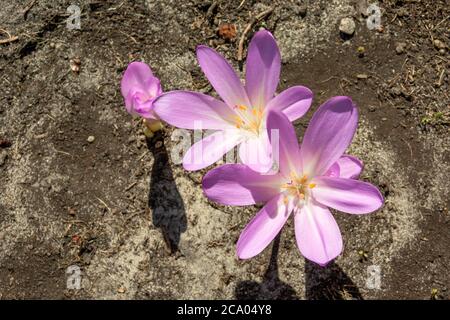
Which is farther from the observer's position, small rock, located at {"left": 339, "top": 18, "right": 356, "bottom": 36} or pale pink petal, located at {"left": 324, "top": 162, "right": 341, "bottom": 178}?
small rock, located at {"left": 339, "top": 18, "right": 356, "bottom": 36}

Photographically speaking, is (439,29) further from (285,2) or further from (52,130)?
(52,130)

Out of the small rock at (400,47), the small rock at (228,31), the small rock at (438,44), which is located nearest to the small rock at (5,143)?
the small rock at (228,31)

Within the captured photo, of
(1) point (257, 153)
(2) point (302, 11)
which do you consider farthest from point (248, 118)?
(2) point (302, 11)

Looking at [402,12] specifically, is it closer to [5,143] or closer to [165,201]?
[165,201]

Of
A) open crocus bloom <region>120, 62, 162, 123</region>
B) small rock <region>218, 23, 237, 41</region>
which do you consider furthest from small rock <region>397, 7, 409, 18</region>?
open crocus bloom <region>120, 62, 162, 123</region>

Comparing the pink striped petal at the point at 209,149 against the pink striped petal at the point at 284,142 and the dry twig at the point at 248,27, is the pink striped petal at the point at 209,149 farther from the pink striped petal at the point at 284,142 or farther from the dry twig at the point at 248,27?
the dry twig at the point at 248,27

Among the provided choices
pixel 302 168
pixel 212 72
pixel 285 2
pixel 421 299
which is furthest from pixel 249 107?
pixel 421 299

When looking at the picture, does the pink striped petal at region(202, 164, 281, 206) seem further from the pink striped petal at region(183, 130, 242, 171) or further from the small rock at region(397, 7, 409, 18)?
the small rock at region(397, 7, 409, 18)
